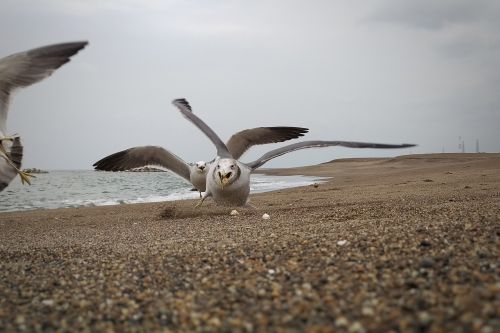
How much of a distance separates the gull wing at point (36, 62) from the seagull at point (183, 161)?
432 cm

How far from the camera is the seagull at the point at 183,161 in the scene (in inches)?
403

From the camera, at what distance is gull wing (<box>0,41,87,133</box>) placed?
5.70 m

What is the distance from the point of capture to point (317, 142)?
7.76 metres

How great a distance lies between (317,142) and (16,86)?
15.9 ft

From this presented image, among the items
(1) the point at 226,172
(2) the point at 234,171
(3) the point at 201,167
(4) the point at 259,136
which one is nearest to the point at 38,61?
(1) the point at 226,172

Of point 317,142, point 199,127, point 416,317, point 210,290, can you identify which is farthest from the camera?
point 199,127

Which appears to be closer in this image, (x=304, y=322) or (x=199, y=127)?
(x=304, y=322)

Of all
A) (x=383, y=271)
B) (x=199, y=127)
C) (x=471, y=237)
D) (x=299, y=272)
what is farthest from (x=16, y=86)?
(x=471, y=237)

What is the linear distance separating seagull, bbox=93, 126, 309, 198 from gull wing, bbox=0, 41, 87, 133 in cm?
432

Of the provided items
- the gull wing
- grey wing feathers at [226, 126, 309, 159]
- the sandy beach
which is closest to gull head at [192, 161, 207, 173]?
grey wing feathers at [226, 126, 309, 159]

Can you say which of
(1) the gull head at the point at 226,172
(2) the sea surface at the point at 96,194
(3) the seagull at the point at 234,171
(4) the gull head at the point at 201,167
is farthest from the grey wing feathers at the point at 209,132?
(2) the sea surface at the point at 96,194

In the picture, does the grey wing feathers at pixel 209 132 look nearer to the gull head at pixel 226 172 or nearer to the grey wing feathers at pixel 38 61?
the gull head at pixel 226 172

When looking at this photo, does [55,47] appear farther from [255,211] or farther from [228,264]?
[255,211]

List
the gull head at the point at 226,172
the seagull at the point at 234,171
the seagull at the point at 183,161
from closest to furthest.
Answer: the seagull at the point at 234,171 → the gull head at the point at 226,172 → the seagull at the point at 183,161
